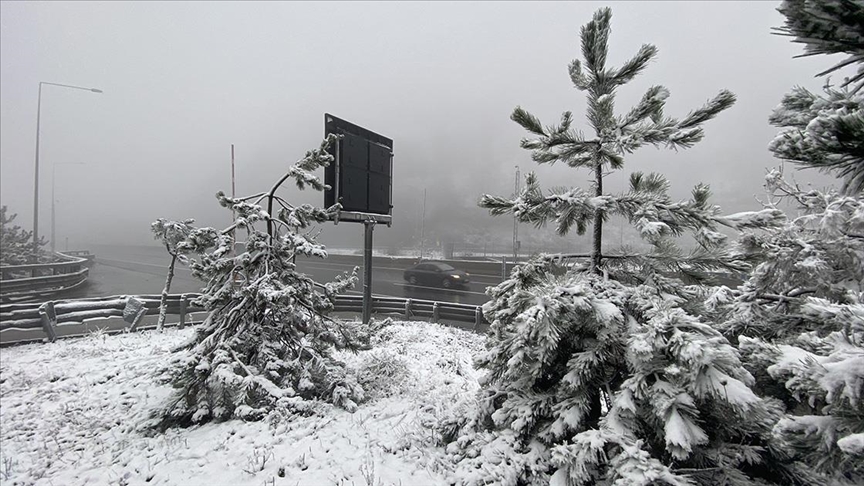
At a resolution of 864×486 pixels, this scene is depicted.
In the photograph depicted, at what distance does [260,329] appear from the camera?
201 inches

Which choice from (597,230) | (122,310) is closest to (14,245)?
(122,310)

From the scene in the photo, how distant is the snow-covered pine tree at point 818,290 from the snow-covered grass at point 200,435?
241 cm

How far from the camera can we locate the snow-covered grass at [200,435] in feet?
10.9

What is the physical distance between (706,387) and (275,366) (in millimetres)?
5075

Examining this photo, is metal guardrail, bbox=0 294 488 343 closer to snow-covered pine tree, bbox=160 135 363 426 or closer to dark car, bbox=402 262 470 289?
snow-covered pine tree, bbox=160 135 363 426

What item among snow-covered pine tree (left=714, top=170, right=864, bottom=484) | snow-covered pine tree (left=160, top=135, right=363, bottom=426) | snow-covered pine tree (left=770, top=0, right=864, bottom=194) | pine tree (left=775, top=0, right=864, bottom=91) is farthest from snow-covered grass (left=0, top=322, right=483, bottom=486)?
pine tree (left=775, top=0, right=864, bottom=91)

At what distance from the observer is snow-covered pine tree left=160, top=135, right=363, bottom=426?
14.6 ft

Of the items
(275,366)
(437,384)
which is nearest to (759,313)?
(437,384)

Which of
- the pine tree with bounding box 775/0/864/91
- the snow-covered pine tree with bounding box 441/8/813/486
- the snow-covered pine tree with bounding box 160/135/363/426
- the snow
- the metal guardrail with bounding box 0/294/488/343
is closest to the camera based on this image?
the pine tree with bounding box 775/0/864/91

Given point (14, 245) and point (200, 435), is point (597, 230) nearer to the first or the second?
point (200, 435)

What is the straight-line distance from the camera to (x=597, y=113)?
2893 mm

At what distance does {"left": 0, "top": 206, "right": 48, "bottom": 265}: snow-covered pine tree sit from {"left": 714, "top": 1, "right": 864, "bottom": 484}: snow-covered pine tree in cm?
3005

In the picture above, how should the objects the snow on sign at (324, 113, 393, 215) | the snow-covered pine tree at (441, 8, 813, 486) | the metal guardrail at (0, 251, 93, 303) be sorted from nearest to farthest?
the snow-covered pine tree at (441, 8, 813, 486)
the snow on sign at (324, 113, 393, 215)
the metal guardrail at (0, 251, 93, 303)

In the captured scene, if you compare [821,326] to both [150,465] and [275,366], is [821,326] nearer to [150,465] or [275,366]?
[275,366]
